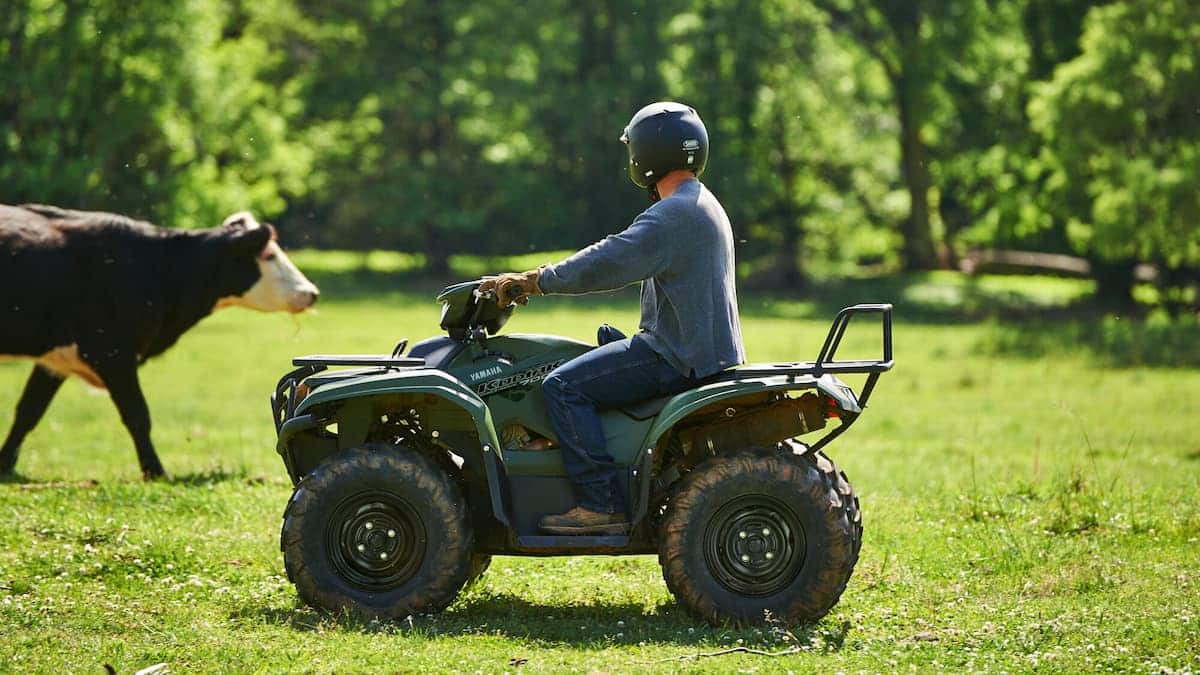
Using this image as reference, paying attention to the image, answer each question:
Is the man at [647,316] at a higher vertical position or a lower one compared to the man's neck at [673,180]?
lower

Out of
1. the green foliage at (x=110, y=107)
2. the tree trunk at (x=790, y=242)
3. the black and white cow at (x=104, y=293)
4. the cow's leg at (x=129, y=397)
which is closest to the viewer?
the black and white cow at (x=104, y=293)

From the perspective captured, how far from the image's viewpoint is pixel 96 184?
3725cm

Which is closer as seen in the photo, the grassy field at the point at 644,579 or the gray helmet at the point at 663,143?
the grassy field at the point at 644,579

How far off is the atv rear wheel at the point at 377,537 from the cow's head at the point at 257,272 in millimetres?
7569

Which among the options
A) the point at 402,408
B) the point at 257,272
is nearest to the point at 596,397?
the point at 402,408

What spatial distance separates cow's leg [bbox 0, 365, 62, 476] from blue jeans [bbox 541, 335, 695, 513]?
25.9 feet

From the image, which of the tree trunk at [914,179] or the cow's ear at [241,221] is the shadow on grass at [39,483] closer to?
the cow's ear at [241,221]

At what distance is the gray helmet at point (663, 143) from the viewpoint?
8.47 metres

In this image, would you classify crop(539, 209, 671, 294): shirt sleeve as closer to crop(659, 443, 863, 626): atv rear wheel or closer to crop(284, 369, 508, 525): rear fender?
crop(284, 369, 508, 525): rear fender

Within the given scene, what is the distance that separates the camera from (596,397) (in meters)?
8.40

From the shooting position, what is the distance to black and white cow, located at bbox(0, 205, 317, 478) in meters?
14.1

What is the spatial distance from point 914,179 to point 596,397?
46076 millimetres

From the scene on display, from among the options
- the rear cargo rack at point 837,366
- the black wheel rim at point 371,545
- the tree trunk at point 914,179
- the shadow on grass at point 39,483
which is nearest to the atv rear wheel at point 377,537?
the black wheel rim at point 371,545

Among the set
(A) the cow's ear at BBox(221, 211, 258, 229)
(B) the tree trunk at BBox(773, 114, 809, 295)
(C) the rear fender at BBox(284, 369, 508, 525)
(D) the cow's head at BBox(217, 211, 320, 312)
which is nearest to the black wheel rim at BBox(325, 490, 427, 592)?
(C) the rear fender at BBox(284, 369, 508, 525)
